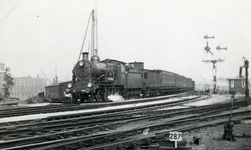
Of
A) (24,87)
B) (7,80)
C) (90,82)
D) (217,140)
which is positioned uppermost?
(7,80)

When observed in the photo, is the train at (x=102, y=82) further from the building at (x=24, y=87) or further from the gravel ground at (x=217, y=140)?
the building at (x=24, y=87)

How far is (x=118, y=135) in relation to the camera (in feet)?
19.8

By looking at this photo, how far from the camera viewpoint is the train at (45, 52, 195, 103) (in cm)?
1619

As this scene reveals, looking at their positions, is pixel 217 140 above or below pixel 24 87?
below

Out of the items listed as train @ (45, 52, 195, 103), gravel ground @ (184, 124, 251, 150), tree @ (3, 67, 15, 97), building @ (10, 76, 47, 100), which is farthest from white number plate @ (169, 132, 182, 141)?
building @ (10, 76, 47, 100)

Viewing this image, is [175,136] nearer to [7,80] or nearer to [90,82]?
[90,82]

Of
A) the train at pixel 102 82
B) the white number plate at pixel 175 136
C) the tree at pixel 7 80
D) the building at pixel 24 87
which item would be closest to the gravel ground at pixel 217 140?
the white number plate at pixel 175 136

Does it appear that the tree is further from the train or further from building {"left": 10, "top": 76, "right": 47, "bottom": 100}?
building {"left": 10, "top": 76, "right": 47, "bottom": 100}

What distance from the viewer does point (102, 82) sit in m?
16.8

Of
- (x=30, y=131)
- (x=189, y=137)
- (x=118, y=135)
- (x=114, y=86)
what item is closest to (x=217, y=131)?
(x=189, y=137)

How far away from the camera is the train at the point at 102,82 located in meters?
16.2

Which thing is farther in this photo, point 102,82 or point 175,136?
point 102,82

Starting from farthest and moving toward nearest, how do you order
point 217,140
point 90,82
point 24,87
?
point 24,87 → point 90,82 → point 217,140

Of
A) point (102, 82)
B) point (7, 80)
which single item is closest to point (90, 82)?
point (102, 82)
